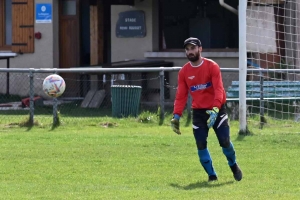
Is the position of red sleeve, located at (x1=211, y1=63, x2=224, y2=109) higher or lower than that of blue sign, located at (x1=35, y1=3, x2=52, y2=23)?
lower

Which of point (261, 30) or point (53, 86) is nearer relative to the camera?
point (53, 86)

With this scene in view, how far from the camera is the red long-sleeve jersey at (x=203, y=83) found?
8898 mm

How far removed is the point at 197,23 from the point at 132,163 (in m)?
10.3

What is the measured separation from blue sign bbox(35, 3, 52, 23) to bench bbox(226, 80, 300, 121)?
6909 mm

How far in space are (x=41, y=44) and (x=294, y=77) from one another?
7401mm

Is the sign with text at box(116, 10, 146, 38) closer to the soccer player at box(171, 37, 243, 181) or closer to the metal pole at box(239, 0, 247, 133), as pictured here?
the metal pole at box(239, 0, 247, 133)

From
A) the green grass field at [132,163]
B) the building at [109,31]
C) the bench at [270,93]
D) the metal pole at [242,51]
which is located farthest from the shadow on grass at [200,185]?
the building at [109,31]

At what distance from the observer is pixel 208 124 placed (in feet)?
28.6

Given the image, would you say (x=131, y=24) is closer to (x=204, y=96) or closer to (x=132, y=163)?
(x=132, y=163)

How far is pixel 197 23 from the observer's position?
2019 centimetres

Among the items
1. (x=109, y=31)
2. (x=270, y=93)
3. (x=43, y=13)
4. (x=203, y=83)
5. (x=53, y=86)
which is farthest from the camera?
(x=109, y=31)

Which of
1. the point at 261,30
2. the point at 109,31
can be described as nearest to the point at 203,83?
the point at 261,30

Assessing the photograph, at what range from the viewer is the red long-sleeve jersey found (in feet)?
29.2

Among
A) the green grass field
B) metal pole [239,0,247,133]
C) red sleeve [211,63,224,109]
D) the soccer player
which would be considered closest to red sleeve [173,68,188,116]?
the soccer player
